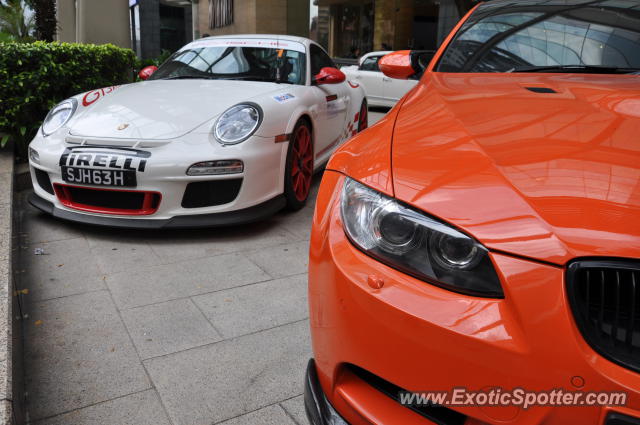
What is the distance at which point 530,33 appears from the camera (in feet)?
8.31

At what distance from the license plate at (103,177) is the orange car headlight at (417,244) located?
2409 millimetres

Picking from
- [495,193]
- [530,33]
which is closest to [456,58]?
[530,33]

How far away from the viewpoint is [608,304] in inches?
42.2

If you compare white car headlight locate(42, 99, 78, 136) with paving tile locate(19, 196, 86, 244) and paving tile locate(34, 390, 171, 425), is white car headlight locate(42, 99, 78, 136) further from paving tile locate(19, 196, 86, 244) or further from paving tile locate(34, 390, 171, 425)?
paving tile locate(34, 390, 171, 425)

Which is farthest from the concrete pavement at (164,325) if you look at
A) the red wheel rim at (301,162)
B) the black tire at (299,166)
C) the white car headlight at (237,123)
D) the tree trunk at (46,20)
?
the tree trunk at (46,20)

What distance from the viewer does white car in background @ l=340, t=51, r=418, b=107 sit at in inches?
416

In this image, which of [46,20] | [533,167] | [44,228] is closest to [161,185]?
[44,228]

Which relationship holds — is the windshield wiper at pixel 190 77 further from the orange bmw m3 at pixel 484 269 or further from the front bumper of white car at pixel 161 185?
the orange bmw m3 at pixel 484 269

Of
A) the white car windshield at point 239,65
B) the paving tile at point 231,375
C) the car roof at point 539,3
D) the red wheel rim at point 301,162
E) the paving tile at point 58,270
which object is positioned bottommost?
the paving tile at point 58,270

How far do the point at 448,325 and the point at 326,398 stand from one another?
0.44 metres

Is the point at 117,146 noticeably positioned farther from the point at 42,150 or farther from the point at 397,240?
the point at 397,240

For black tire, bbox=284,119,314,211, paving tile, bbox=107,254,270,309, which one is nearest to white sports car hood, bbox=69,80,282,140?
black tire, bbox=284,119,314,211

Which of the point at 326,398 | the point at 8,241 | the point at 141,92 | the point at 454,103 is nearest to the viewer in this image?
the point at 326,398

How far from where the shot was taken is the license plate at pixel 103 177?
3479mm
